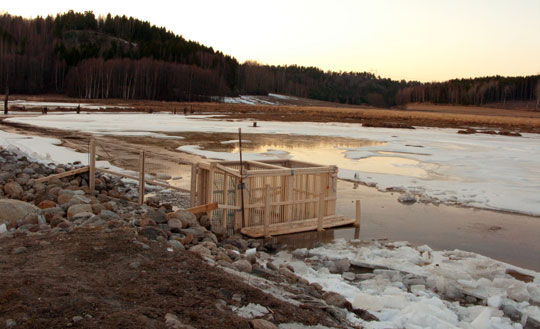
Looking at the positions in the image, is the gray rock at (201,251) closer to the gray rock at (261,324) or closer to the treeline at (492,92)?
the gray rock at (261,324)

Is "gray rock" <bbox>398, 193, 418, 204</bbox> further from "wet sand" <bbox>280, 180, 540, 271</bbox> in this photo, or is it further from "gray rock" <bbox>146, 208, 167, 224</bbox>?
"gray rock" <bbox>146, 208, 167, 224</bbox>

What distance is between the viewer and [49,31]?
16412 centimetres

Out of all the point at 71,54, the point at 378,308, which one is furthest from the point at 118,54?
the point at 378,308

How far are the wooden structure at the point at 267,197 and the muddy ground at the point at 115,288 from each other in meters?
3.94

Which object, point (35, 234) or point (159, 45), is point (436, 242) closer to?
point (35, 234)

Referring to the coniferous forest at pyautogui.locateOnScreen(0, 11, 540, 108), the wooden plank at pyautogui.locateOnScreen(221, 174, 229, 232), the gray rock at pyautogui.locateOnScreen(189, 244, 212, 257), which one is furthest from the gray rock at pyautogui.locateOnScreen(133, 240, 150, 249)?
the coniferous forest at pyautogui.locateOnScreen(0, 11, 540, 108)

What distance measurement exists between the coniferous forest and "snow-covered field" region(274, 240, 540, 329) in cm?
10224

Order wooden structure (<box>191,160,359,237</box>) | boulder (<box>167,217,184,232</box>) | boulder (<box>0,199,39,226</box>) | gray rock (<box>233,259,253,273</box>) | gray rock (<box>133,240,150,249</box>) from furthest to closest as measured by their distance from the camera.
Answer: wooden structure (<box>191,160,359,237</box>)
boulder (<box>167,217,184,232</box>)
boulder (<box>0,199,39,226</box>)
gray rock (<box>233,259,253,273</box>)
gray rock (<box>133,240,150,249</box>)

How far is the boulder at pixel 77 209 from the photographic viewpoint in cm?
1018

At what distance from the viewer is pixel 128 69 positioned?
113750 mm

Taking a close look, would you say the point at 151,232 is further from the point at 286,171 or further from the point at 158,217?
the point at 286,171

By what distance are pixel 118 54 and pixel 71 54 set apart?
471 inches

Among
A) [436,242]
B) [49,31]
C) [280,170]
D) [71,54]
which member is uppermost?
[49,31]

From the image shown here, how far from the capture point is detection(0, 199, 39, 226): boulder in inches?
373
